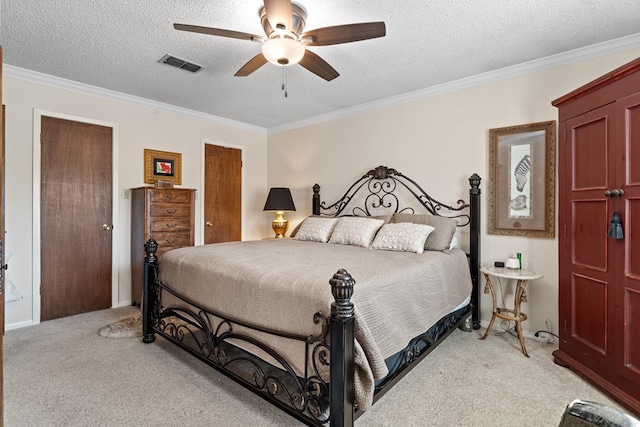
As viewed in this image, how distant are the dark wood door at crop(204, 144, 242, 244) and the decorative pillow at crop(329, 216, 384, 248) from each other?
2.11 m

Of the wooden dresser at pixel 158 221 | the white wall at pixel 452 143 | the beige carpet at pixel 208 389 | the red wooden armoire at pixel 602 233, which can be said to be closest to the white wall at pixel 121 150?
the wooden dresser at pixel 158 221

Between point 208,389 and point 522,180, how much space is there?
3.13m

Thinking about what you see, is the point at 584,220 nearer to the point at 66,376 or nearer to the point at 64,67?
the point at 66,376

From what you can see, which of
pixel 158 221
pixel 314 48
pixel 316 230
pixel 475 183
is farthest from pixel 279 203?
pixel 475 183

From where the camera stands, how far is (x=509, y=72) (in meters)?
3.04

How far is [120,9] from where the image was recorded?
2189 mm

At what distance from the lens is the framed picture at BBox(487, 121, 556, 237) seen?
2842mm

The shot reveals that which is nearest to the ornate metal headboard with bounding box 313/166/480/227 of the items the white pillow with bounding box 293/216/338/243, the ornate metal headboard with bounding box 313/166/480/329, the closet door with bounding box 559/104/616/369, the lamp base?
the ornate metal headboard with bounding box 313/166/480/329

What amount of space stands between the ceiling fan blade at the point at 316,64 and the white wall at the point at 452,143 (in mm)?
1558

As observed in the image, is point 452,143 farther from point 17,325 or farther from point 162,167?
point 17,325

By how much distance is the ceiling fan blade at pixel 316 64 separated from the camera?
2.29 meters

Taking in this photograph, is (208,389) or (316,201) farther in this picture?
(316,201)

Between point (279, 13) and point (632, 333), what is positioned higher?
point (279, 13)

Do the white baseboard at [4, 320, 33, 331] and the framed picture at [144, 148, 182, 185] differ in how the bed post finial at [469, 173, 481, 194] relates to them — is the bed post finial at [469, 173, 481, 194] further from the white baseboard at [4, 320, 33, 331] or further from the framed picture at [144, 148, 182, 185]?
the white baseboard at [4, 320, 33, 331]
